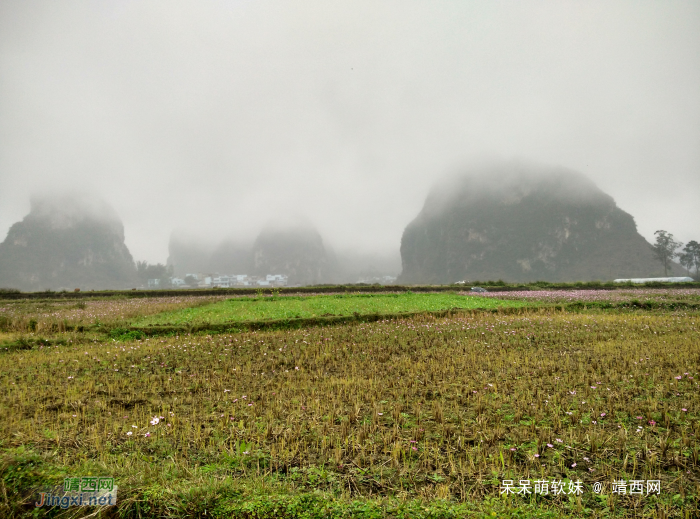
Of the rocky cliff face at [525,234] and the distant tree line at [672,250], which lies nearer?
the distant tree line at [672,250]

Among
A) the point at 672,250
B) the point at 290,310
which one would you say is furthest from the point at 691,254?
the point at 290,310

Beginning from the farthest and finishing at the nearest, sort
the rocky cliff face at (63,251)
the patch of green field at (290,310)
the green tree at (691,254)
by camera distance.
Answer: the rocky cliff face at (63,251), the green tree at (691,254), the patch of green field at (290,310)

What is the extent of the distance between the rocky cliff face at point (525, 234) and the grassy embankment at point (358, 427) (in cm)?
12129

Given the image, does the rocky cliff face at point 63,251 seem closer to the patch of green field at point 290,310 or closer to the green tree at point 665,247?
the patch of green field at point 290,310

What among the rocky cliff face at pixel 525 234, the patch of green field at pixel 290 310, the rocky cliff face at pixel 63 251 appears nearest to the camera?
the patch of green field at pixel 290 310

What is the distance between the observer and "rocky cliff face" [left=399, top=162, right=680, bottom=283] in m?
113

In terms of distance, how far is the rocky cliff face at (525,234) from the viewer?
11275 centimetres

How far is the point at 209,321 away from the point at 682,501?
15.0 meters

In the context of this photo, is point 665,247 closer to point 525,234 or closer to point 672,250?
point 672,250

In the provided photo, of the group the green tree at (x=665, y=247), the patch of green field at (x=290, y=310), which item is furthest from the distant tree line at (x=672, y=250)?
the patch of green field at (x=290, y=310)

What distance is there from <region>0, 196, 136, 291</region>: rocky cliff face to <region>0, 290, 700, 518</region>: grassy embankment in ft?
551

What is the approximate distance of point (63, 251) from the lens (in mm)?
149625

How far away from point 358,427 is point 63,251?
19713 cm

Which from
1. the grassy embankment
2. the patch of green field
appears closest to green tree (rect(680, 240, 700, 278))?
the patch of green field
